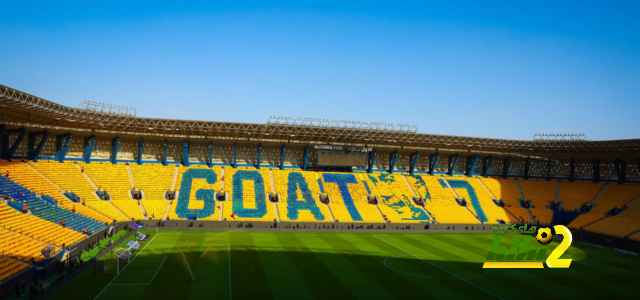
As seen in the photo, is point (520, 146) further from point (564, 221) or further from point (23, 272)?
point (23, 272)

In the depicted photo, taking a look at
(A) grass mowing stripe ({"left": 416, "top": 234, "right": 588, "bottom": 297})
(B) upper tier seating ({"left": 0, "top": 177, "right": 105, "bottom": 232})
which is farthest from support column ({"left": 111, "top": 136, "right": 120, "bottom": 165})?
(A) grass mowing stripe ({"left": 416, "top": 234, "right": 588, "bottom": 297})

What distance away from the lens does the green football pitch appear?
2802cm

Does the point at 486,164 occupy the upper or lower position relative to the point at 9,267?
upper

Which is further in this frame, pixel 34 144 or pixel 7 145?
pixel 34 144

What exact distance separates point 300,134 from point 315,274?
34415mm

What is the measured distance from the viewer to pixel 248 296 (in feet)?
87.6

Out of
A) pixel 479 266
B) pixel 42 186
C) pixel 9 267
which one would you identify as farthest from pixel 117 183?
pixel 479 266

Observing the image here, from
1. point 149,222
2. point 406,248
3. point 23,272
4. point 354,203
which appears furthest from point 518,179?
point 23,272

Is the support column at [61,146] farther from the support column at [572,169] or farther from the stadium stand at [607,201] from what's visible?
the support column at [572,169]

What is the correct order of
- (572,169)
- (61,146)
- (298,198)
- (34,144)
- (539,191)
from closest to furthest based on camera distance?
(34,144) → (61,146) → (298,198) → (539,191) → (572,169)

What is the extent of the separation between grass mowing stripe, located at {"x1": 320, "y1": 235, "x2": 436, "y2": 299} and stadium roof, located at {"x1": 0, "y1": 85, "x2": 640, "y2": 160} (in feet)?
71.2

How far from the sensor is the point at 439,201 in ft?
223

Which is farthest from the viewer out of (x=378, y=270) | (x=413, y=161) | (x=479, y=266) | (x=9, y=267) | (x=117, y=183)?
(x=413, y=161)

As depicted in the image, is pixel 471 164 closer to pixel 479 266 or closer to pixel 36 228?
pixel 479 266
